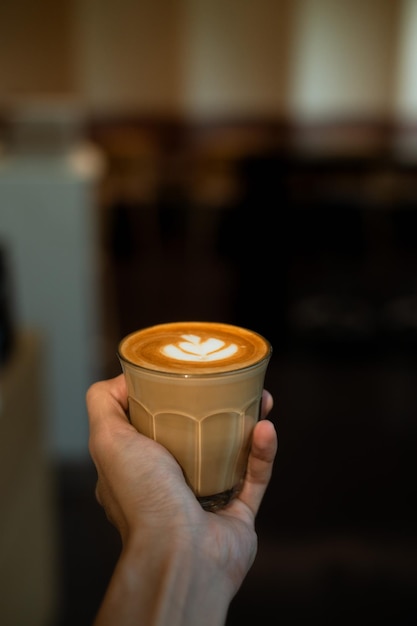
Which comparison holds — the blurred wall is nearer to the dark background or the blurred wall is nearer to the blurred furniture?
the dark background

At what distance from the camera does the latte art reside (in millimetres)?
515

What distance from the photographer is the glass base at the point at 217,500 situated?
1.68 feet

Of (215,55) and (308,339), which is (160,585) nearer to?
(308,339)

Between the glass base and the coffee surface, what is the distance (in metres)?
0.10

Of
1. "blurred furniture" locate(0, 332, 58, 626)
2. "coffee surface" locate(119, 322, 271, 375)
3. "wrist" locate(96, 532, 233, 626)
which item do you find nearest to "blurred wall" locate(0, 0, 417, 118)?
"blurred furniture" locate(0, 332, 58, 626)

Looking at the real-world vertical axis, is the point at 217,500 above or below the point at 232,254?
above

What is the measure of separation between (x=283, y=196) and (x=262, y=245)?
256mm

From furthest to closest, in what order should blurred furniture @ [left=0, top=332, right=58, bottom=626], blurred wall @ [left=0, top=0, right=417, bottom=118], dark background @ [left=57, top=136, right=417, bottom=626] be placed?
blurred wall @ [left=0, top=0, right=417, bottom=118], blurred furniture @ [left=0, top=332, right=58, bottom=626], dark background @ [left=57, top=136, right=417, bottom=626]

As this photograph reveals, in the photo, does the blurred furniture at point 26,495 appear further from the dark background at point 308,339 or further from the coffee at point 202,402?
Result: the coffee at point 202,402

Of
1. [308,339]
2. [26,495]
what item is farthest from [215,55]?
[26,495]

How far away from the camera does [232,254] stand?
5.21m

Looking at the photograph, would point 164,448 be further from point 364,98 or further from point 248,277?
point 364,98

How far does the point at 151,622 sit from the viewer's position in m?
0.47

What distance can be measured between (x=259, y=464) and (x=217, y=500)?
4cm
